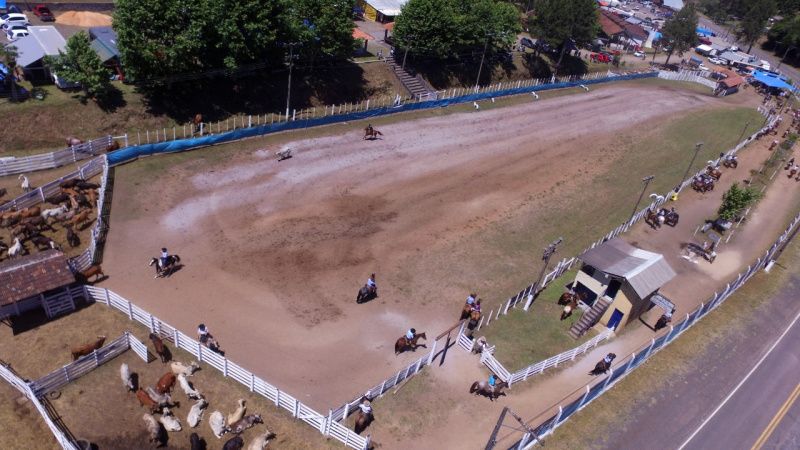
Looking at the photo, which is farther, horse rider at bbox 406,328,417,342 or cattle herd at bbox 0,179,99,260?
cattle herd at bbox 0,179,99,260

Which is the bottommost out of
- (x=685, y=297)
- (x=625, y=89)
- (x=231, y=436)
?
(x=231, y=436)

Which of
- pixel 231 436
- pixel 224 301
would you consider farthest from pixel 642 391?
pixel 224 301

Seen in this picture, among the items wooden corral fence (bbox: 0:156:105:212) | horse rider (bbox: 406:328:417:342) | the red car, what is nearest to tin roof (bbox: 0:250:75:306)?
wooden corral fence (bbox: 0:156:105:212)

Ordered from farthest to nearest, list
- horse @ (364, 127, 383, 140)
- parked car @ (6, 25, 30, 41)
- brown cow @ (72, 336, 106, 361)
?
horse @ (364, 127, 383, 140) → parked car @ (6, 25, 30, 41) → brown cow @ (72, 336, 106, 361)

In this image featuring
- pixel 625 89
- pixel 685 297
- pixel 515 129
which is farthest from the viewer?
pixel 625 89

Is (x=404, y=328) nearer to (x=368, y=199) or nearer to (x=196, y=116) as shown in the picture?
(x=368, y=199)

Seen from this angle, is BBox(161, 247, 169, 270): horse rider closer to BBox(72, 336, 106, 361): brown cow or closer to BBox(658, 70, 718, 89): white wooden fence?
BBox(72, 336, 106, 361): brown cow
